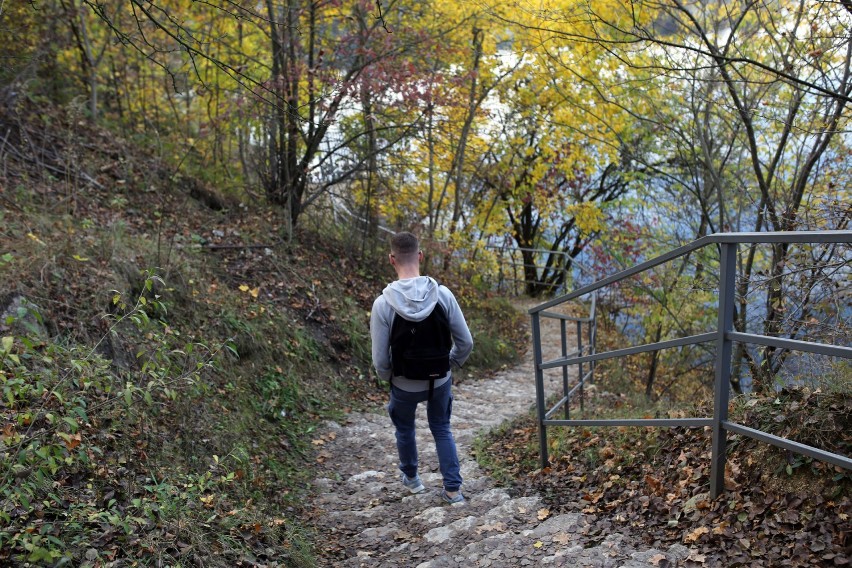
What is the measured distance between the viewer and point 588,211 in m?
14.5

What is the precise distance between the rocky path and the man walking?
0.33 meters

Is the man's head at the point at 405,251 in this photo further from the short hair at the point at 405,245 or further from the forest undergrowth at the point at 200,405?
the forest undergrowth at the point at 200,405

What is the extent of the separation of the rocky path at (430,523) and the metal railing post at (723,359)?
17.9 inches

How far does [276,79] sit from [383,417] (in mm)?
4470

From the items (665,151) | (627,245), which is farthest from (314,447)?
(665,151)

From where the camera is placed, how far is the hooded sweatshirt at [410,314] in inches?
161

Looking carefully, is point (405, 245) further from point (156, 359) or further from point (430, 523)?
point (430, 523)

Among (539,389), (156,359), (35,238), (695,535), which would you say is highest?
(35,238)

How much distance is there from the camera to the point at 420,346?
13.7 ft

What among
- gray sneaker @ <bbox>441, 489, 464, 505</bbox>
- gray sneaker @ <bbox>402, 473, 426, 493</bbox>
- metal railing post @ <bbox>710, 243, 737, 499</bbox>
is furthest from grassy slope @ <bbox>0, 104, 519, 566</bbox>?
metal railing post @ <bbox>710, 243, 737, 499</bbox>

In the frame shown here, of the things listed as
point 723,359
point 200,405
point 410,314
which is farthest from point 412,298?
point 200,405

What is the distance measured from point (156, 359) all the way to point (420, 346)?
160cm

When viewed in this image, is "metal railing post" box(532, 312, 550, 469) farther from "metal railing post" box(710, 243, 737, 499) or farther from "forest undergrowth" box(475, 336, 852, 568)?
"metal railing post" box(710, 243, 737, 499)

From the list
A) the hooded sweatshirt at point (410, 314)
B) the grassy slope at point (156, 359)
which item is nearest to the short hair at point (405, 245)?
the hooded sweatshirt at point (410, 314)
